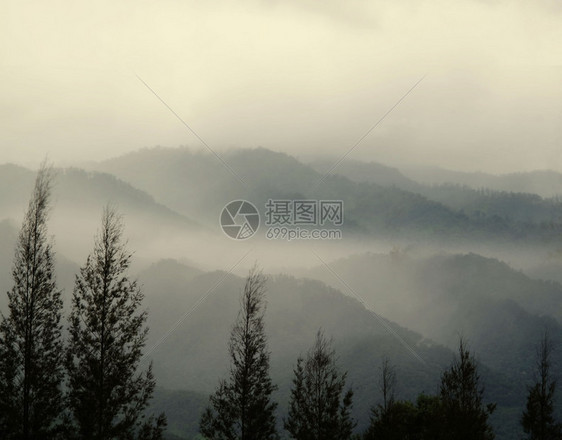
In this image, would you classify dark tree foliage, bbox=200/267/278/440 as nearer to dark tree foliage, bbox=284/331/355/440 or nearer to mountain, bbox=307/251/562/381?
dark tree foliage, bbox=284/331/355/440

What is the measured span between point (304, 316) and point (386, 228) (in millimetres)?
106038

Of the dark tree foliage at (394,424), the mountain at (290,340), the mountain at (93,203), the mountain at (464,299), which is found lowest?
the dark tree foliage at (394,424)

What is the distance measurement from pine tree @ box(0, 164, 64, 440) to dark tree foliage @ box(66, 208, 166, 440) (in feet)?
2.19

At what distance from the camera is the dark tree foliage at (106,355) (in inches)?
905

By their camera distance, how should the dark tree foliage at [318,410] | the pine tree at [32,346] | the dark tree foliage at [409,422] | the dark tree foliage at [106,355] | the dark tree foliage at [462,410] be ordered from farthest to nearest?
the dark tree foliage at [409,422] → the dark tree foliage at [462,410] → the dark tree foliage at [318,410] → the dark tree foliage at [106,355] → the pine tree at [32,346]

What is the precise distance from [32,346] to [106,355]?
2567 mm

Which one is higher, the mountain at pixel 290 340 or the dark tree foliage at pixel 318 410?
the mountain at pixel 290 340

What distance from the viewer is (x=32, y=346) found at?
2316cm

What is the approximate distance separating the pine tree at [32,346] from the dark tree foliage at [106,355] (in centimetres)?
67

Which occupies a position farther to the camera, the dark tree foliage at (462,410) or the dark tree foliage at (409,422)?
the dark tree foliage at (409,422)

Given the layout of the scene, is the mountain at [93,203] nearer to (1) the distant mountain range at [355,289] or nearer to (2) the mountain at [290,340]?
(1) the distant mountain range at [355,289]

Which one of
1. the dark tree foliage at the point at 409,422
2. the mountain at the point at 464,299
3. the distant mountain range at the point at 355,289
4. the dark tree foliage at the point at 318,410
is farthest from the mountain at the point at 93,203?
the dark tree foliage at the point at 318,410

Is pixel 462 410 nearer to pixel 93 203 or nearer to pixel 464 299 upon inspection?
pixel 464 299

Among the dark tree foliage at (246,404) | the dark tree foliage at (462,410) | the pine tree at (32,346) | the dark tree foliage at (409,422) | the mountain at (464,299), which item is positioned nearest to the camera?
the pine tree at (32,346)
